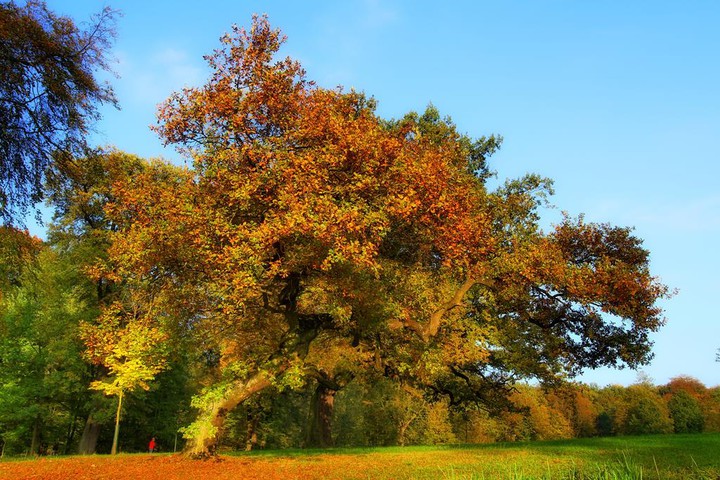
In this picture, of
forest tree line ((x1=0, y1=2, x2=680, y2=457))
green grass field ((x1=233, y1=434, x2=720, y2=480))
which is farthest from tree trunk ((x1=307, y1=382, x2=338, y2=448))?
green grass field ((x1=233, y1=434, x2=720, y2=480))

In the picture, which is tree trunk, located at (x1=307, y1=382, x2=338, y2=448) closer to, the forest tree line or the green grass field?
the forest tree line

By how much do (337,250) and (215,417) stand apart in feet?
28.6

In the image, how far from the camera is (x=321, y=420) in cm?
3094

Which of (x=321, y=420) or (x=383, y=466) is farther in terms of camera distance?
(x=321, y=420)

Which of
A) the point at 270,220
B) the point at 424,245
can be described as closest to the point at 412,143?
the point at 424,245

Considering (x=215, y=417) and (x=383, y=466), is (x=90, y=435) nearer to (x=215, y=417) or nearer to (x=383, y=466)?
(x=215, y=417)

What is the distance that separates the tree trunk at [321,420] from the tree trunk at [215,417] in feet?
41.0

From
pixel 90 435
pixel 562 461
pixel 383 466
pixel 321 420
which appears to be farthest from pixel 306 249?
pixel 90 435

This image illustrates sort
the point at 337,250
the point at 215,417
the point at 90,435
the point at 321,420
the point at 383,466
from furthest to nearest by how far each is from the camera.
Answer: the point at 90,435 < the point at 321,420 < the point at 215,417 < the point at 383,466 < the point at 337,250

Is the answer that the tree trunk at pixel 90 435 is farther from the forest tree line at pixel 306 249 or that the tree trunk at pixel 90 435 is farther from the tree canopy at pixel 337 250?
the tree canopy at pixel 337 250

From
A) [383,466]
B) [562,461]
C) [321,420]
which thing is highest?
[321,420]

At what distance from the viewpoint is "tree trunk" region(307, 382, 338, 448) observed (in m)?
30.3

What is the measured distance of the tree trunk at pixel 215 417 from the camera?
16703 mm

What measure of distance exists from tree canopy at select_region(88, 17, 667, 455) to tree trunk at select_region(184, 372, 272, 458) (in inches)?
2.6
